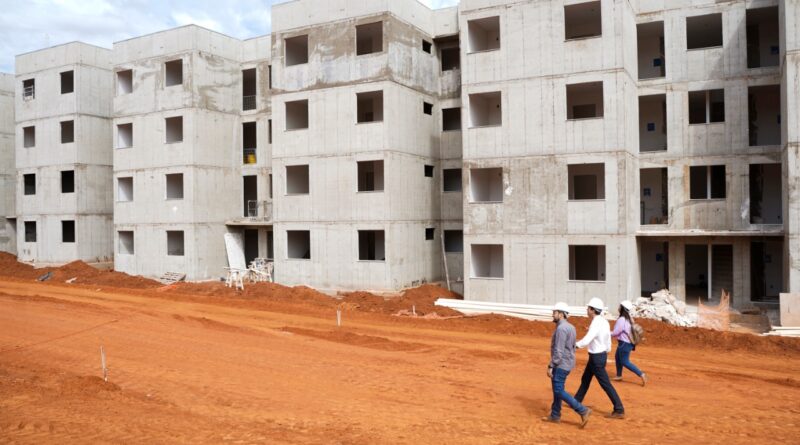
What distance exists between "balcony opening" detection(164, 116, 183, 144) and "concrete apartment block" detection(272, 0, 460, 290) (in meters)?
7.16

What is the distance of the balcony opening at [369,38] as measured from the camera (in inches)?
1027

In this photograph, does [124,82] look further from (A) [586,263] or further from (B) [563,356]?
(B) [563,356]

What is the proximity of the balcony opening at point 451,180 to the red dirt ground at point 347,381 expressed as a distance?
24.9ft

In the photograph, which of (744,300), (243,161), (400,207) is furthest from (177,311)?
(744,300)

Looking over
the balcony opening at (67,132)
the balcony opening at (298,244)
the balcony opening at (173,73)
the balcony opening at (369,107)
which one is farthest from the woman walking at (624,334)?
the balcony opening at (67,132)

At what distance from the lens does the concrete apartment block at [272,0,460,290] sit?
81.0 ft

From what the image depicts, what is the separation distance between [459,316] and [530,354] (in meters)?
5.80

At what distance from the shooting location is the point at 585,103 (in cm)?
2400

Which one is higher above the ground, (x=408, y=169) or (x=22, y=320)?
(x=408, y=169)

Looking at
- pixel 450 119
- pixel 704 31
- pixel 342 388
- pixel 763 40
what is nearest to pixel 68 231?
pixel 450 119

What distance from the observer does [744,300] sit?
69.5 feet

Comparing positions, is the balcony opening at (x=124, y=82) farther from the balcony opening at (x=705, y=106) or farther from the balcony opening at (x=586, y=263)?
the balcony opening at (x=705, y=106)

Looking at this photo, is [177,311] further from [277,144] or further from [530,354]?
[530,354]

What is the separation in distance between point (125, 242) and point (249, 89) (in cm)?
1034
